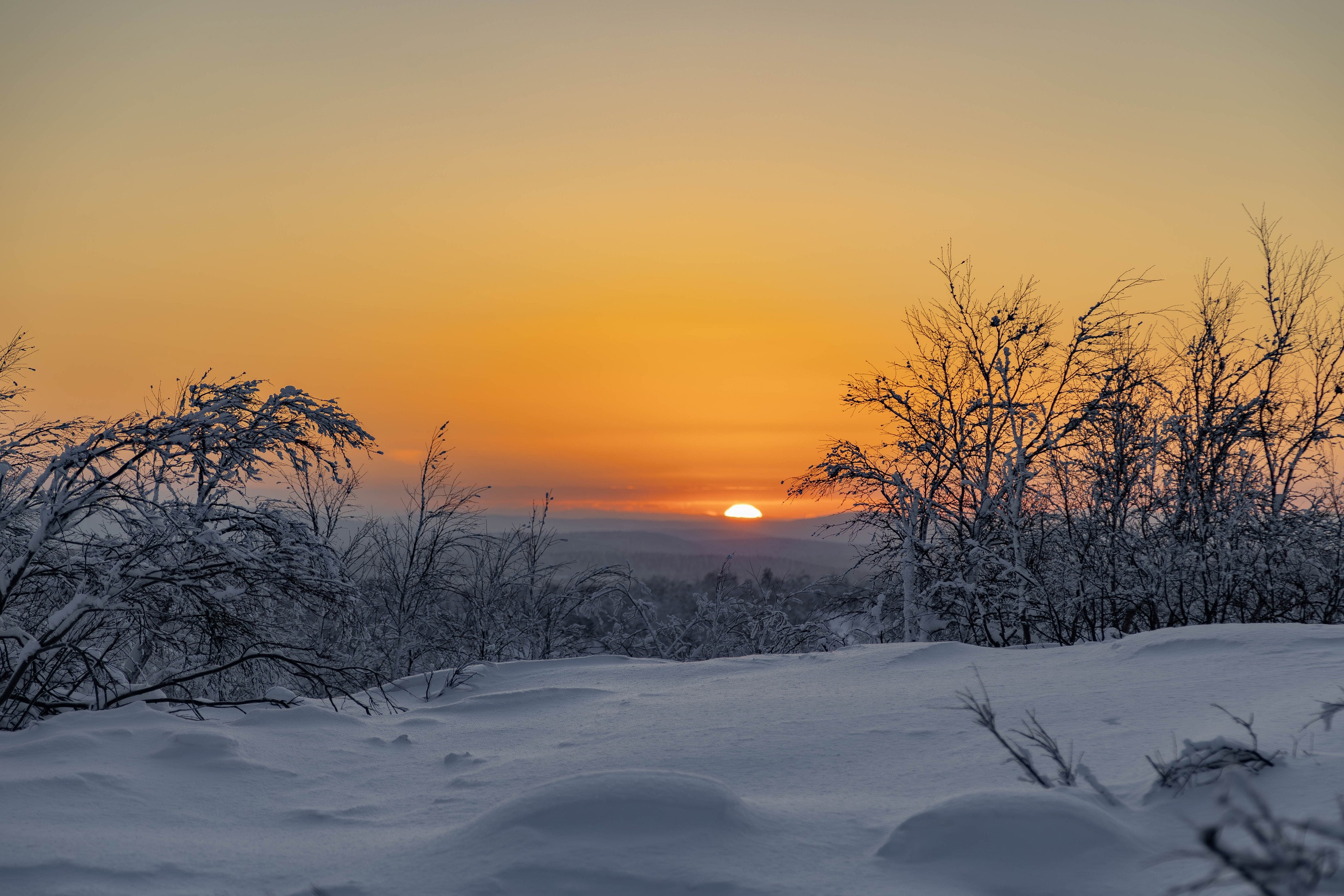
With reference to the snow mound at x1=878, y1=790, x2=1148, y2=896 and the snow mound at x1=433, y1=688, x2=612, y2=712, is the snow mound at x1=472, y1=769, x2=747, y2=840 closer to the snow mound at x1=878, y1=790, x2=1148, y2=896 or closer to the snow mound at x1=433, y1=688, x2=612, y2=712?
the snow mound at x1=878, y1=790, x2=1148, y2=896

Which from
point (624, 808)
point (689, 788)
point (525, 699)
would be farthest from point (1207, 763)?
point (525, 699)

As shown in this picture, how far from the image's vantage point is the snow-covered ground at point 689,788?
233 centimetres

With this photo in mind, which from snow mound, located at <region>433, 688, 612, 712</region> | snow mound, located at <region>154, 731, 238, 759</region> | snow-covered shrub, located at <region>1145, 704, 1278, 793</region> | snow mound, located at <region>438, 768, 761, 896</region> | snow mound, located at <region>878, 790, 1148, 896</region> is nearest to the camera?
snow mound, located at <region>878, 790, 1148, 896</region>

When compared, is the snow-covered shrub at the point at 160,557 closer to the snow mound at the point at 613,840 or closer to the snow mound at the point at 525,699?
the snow mound at the point at 525,699

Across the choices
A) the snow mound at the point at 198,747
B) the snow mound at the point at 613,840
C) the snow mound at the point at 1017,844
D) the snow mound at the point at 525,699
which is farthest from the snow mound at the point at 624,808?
the snow mound at the point at 525,699

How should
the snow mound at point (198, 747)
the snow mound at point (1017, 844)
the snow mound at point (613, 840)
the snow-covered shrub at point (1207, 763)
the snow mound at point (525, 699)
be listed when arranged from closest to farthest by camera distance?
1. the snow mound at point (1017, 844)
2. the snow mound at point (613, 840)
3. the snow-covered shrub at point (1207, 763)
4. the snow mound at point (198, 747)
5. the snow mound at point (525, 699)

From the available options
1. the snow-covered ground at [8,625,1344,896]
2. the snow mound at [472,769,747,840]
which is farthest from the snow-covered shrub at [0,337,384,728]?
the snow mound at [472,769,747,840]

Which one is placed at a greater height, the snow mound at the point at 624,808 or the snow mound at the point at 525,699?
the snow mound at the point at 624,808

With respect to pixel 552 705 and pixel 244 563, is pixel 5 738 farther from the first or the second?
pixel 552 705

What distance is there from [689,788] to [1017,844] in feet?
3.35

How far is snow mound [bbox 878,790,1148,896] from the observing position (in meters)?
2.19

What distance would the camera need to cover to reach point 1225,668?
4.16 metres

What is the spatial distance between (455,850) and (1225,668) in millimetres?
3978

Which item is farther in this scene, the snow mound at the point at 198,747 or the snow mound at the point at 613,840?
the snow mound at the point at 198,747
